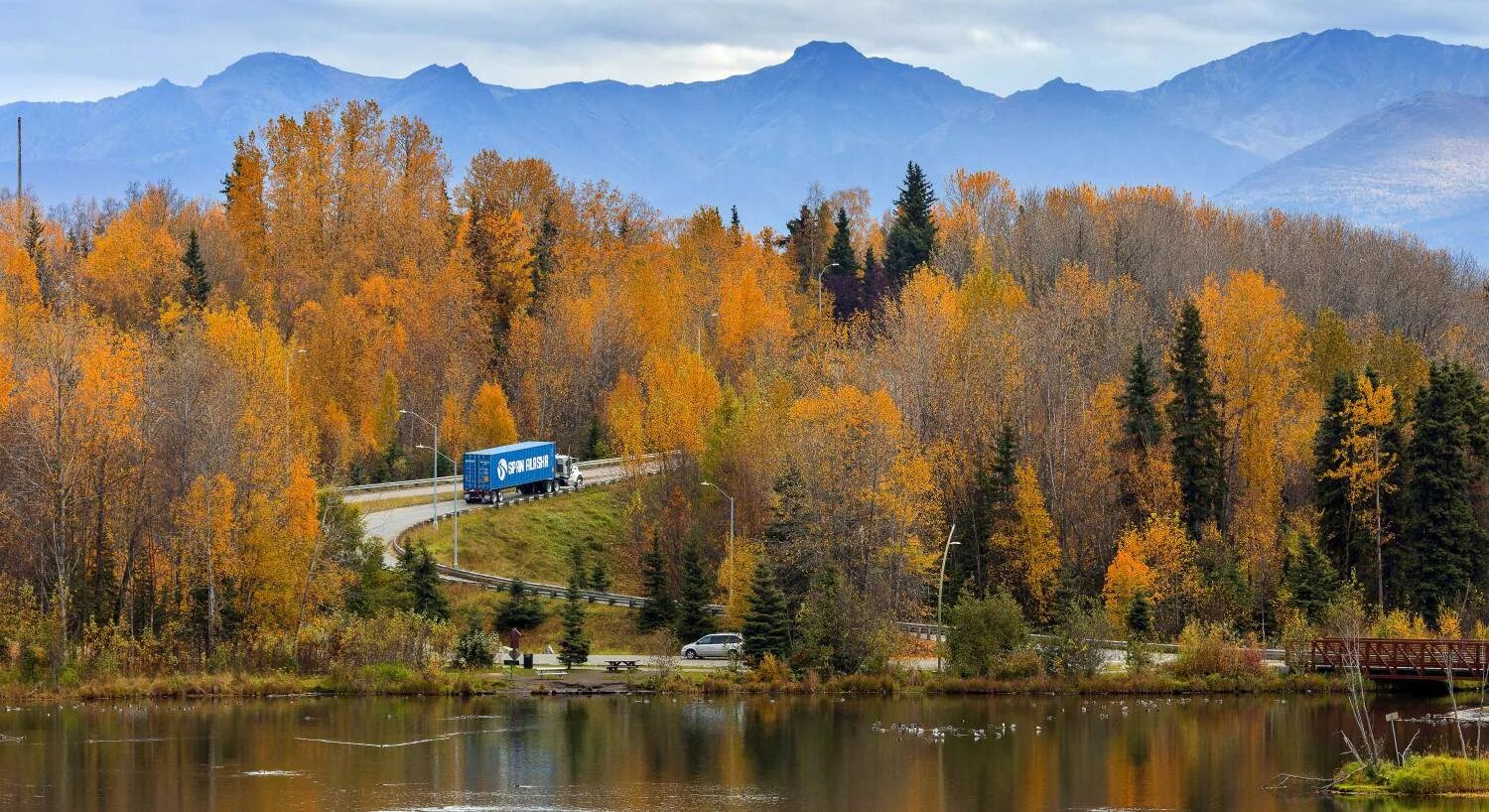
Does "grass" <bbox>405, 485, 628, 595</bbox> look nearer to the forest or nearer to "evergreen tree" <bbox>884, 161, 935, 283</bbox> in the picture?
the forest

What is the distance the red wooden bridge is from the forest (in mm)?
4149

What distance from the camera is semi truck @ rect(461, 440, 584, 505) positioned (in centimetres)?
9719

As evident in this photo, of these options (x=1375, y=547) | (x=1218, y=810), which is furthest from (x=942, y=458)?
(x=1218, y=810)

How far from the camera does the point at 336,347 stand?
109 metres

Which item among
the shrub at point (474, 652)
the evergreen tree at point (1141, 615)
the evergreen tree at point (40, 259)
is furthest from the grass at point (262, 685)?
the evergreen tree at point (40, 259)

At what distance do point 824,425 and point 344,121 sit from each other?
5784 centimetres

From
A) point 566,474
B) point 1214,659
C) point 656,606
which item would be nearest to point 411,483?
point 566,474

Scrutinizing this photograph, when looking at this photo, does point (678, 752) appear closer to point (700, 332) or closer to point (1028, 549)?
point (1028, 549)

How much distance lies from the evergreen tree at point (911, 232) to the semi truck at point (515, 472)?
36.4 m

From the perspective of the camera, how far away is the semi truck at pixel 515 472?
97.2m

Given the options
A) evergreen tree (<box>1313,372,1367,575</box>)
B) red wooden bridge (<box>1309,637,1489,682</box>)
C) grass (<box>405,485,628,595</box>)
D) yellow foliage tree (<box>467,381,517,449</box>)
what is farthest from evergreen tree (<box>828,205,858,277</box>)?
red wooden bridge (<box>1309,637,1489,682</box>)

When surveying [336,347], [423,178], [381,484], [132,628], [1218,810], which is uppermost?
[423,178]

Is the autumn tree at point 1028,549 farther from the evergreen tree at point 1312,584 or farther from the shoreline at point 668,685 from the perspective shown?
the shoreline at point 668,685

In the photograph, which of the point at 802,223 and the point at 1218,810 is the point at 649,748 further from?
the point at 802,223
